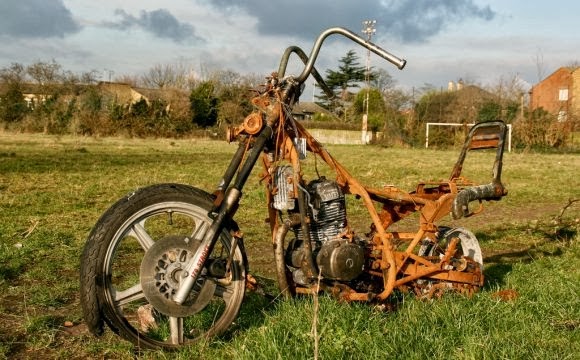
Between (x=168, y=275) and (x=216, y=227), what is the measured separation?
38 centimetres

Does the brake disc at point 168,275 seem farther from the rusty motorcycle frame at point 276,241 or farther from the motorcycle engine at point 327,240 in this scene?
the motorcycle engine at point 327,240

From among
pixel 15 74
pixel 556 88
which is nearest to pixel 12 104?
pixel 15 74

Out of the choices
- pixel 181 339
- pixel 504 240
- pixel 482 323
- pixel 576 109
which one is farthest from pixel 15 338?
pixel 576 109

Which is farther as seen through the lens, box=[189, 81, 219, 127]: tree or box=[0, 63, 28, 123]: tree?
box=[189, 81, 219, 127]: tree

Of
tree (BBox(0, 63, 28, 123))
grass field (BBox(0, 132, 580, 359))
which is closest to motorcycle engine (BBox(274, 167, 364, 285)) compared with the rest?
grass field (BBox(0, 132, 580, 359))

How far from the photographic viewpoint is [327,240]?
404cm

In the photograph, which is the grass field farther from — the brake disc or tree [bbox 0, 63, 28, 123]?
Result: tree [bbox 0, 63, 28, 123]

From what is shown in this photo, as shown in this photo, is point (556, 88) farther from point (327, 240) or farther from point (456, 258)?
point (327, 240)

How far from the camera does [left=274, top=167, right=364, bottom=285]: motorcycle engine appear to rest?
3.89 m

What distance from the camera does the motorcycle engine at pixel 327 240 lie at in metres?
3.89

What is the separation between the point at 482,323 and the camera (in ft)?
12.4

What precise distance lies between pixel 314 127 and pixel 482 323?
131 feet

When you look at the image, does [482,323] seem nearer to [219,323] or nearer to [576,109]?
[219,323]

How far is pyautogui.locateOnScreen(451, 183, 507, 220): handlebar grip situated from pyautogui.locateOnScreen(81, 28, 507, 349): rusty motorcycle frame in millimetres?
10
